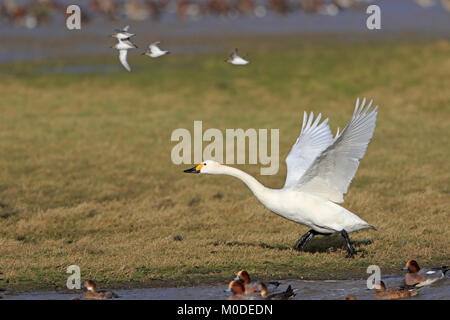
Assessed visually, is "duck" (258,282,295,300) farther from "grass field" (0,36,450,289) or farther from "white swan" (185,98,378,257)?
"white swan" (185,98,378,257)

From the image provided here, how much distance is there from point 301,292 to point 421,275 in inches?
47.0

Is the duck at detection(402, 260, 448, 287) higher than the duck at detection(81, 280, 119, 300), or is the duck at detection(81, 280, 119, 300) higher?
the duck at detection(402, 260, 448, 287)

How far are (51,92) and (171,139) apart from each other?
761cm

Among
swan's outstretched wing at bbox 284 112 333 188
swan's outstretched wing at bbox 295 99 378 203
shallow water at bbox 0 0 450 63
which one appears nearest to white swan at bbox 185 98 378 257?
swan's outstretched wing at bbox 295 99 378 203

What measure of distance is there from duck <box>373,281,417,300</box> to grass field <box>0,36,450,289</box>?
831 mm

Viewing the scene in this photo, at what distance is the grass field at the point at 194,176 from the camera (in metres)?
9.59

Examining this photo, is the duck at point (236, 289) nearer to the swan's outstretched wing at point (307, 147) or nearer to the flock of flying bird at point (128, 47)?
the swan's outstretched wing at point (307, 147)

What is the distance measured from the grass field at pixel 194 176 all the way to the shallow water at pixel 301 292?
0.83 ft

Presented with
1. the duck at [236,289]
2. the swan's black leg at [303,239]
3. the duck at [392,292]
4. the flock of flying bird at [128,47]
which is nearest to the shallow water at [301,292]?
the duck at [392,292]

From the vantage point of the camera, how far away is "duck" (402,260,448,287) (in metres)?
8.27

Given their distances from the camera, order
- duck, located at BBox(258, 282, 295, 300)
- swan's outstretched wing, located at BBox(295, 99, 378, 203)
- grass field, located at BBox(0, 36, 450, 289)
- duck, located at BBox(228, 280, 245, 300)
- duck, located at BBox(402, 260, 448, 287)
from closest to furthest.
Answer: duck, located at BBox(258, 282, 295, 300)
duck, located at BBox(228, 280, 245, 300)
duck, located at BBox(402, 260, 448, 287)
swan's outstretched wing, located at BBox(295, 99, 378, 203)
grass field, located at BBox(0, 36, 450, 289)

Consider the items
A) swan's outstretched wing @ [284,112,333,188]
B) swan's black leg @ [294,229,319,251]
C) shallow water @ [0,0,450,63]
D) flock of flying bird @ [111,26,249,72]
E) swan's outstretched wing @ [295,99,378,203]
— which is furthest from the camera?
shallow water @ [0,0,450,63]

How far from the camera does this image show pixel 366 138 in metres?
8.81

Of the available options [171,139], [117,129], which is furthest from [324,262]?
[117,129]
